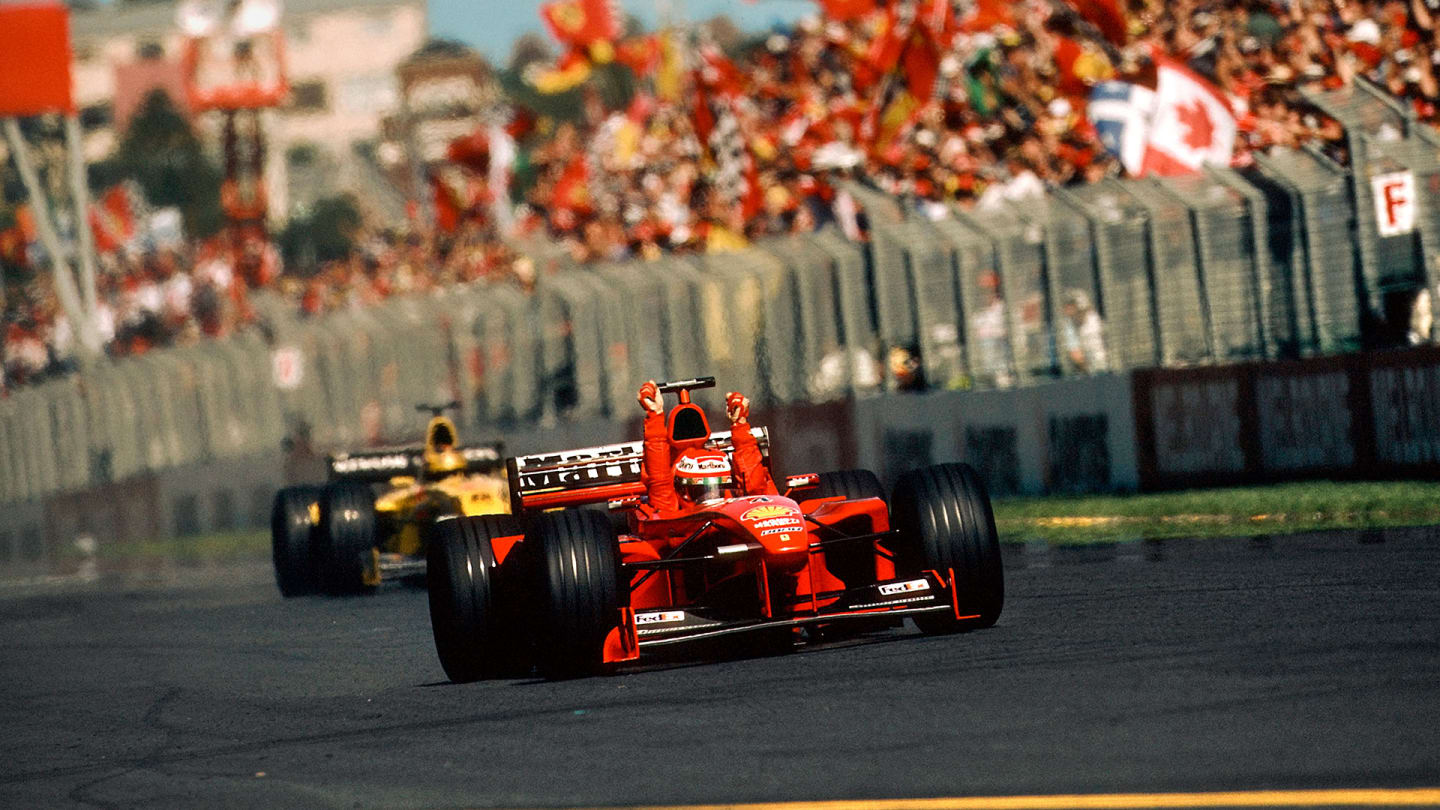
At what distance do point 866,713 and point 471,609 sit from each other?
2831 millimetres

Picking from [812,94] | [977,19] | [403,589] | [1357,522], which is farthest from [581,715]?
[812,94]

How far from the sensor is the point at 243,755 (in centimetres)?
804

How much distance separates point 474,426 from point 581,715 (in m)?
17.5

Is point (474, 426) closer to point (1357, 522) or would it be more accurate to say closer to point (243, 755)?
point (1357, 522)

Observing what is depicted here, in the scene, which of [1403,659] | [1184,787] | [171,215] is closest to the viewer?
[1184,787]

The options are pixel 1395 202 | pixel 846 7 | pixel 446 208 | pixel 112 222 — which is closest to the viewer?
pixel 1395 202

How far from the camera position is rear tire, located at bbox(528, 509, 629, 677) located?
914 cm

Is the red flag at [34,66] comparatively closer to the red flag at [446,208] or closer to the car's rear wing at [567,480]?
the red flag at [446,208]

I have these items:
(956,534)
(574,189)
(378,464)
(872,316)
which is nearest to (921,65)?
(872,316)

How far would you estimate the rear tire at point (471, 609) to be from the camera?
979 cm

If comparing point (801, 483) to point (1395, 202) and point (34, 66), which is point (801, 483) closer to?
point (1395, 202)

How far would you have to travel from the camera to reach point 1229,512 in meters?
15.1

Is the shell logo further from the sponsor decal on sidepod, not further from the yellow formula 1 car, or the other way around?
the yellow formula 1 car

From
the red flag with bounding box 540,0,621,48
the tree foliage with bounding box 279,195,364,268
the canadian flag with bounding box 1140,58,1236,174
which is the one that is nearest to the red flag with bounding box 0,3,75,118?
the red flag with bounding box 540,0,621,48
